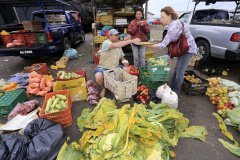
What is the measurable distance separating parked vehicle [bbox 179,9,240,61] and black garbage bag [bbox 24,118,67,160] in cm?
521

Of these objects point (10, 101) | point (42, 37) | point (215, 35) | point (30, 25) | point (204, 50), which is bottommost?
point (10, 101)

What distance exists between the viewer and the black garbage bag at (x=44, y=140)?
66.1 inches

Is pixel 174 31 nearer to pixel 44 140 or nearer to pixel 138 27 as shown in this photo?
pixel 138 27

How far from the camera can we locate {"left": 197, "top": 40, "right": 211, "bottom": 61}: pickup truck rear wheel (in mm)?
4873

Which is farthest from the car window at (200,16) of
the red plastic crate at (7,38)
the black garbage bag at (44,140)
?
the red plastic crate at (7,38)

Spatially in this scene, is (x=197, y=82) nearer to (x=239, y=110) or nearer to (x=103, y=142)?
(x=239, y=110)

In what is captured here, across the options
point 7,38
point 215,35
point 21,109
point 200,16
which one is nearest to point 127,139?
point 21,109

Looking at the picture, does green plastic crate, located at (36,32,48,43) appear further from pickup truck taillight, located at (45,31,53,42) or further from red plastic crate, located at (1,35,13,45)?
red plastic crate, located at (1,35,13,45)

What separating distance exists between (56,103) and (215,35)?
18.5ft

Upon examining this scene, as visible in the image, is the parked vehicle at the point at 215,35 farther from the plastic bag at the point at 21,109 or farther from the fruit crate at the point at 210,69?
the plastic bag at the point at 21,109

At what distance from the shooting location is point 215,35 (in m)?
4.46

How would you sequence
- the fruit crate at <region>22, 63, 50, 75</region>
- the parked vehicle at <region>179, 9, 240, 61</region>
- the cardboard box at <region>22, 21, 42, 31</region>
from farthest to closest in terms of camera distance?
the cardboard box at <region>22, 21, 42, 31</region>, the fruit crate at <region>22, 63, 50, 75</region>, the parked vehicle at <region>179, 9, 240, 61</region>

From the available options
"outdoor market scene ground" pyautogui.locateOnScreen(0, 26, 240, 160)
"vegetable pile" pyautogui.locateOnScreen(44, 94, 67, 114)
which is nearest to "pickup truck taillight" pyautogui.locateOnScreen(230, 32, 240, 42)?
"outdoor market scene ground" pyautogui.locateOnScreen(0, 26, 240, 160)

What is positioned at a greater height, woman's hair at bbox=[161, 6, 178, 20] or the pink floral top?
woman's hair at bbox=[161, 6, 178, 20]
